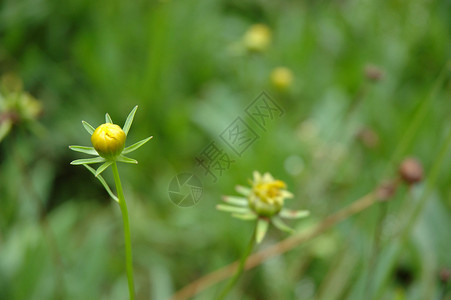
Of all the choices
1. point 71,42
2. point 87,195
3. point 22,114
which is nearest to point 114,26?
point 71,42

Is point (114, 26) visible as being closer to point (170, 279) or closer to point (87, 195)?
point (87, 195)

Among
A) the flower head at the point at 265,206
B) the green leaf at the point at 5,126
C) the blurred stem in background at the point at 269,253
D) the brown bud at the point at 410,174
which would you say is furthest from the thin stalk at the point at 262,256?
the green leaf at the point at 5,126

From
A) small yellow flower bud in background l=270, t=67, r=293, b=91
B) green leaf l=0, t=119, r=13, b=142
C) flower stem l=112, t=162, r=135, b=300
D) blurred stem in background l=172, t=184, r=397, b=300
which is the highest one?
small yellow flower bud in background l=270, t=67, r=293, b=91

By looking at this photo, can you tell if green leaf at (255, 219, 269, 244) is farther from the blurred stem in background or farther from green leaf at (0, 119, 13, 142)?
green leaf at (0, 119, 13, 142)

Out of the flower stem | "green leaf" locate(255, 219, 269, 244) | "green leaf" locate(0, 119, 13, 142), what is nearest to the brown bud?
"green leaf" locate(255, 219, 269, 244)

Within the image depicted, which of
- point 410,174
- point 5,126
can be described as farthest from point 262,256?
point 5,126

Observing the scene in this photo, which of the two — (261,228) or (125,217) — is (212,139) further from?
(125,217)
